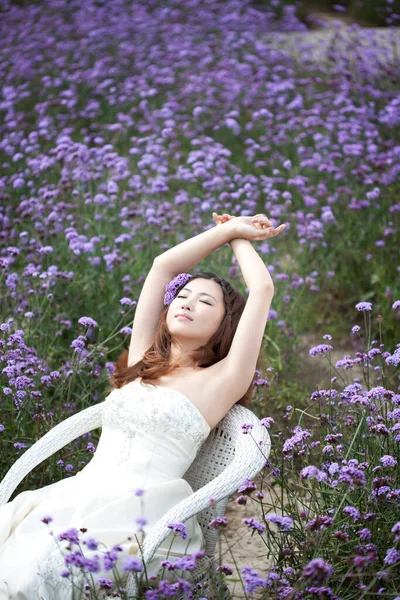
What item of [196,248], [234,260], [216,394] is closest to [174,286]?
[196,248]

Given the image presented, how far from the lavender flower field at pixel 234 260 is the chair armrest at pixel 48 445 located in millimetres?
230

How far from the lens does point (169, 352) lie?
260cm

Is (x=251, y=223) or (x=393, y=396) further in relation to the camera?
(x=251, y=223)

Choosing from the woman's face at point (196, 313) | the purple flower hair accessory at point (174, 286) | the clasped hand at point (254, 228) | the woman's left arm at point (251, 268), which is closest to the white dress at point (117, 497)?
the woman's face at point (196, 313)

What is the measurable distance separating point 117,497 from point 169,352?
1.74ft

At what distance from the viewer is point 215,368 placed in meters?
2.52

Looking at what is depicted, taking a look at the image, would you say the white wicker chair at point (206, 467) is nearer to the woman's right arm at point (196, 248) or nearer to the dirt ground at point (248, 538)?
the dirt ground at point (248, 538)

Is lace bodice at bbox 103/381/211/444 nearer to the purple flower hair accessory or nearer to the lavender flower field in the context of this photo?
the lavender flower field

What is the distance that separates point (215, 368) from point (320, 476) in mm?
656

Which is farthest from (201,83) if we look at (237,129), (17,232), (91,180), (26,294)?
(26,294)

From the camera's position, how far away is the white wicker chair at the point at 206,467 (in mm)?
2070

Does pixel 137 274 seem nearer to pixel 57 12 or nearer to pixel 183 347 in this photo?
pixel 183 347

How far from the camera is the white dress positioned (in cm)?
207

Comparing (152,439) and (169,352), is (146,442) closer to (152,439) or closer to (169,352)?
(152,439)
